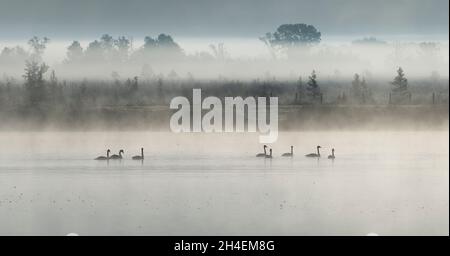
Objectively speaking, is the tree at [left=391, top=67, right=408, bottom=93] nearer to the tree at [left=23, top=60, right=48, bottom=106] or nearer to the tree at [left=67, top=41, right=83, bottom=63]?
the tree at [left=67, top=41, right=83, bottom=63]

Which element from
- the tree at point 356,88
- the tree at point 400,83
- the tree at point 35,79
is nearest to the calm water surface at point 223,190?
the tree at point 35,79

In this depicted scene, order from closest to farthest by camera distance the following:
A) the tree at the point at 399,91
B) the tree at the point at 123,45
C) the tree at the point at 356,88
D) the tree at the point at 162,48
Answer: the tree at the point at 123,45
the tree at the point at 162,48
the tree at the point at 399,91
the tree at the point at 356,88

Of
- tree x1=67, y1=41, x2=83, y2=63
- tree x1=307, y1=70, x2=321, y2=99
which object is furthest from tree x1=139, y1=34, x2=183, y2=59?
tree x1=307, y1=70, x2=321, y2=99

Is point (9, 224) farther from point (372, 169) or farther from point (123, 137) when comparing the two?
point (123, 137)

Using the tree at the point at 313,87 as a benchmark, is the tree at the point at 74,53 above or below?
above

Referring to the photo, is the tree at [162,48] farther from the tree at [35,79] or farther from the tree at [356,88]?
the tree at [356,88]

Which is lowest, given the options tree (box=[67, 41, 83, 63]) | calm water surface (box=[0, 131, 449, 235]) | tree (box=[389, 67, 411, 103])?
calm water surface (box=[0, 131, 449, 235])

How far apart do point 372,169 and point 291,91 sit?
13022 millimetres

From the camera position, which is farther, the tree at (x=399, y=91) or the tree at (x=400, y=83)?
the tree at (x=400, y=83)

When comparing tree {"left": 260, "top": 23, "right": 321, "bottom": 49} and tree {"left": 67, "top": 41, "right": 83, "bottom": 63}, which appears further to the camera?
tree {"left": 67, "top": 41, "right": 83, "bottom": 63}

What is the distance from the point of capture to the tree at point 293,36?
1064 inches

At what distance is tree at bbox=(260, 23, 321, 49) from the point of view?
2703 cm

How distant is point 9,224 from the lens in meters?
A: 12.7

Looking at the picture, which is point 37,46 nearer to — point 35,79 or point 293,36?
point 35,79
